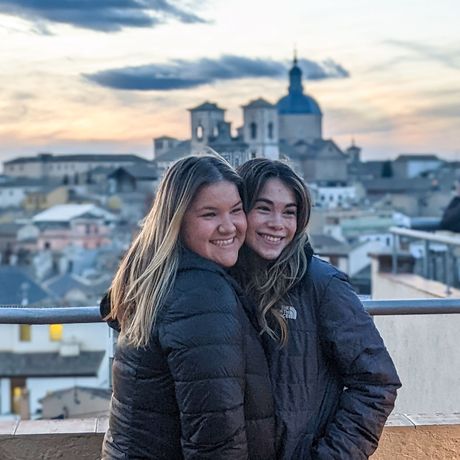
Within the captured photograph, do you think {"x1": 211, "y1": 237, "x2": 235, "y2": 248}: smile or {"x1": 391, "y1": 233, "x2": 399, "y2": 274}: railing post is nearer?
{"x1": 211, "y1": 237, "x2": 235, "y2": 248}: smile

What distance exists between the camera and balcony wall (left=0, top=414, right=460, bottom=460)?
3.31 meters

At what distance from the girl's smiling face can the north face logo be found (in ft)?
0.49

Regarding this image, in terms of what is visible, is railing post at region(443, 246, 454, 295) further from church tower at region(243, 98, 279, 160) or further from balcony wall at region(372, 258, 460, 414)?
church tower at region(243, 98, 279, 160)

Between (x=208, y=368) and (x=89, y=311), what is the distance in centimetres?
105

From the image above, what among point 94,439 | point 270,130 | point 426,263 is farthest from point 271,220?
point 270,130

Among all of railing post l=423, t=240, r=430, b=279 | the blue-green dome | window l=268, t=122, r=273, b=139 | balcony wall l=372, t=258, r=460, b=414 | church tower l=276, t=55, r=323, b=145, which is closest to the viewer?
balcony wall l=372, t=258, r=460, b=414

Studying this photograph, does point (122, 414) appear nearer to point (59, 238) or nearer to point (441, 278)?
point (441, 278)

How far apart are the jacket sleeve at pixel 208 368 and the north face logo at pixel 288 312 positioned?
200 millimetres

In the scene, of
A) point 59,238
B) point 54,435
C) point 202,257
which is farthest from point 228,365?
point 59,238

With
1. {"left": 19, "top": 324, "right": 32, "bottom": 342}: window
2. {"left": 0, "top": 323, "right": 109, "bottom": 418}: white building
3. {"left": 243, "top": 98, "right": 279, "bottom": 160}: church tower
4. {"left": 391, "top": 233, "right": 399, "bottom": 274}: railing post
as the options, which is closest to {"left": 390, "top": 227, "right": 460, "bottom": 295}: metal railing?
{"left": 391, "top": 233, "right": 399, "bottom": 274}: railing post

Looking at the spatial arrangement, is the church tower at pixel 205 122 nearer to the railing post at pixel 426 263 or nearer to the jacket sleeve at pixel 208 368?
the railing post at pixel 426 263

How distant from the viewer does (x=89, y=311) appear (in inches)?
125

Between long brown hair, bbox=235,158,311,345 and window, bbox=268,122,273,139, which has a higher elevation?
window, bbox=268,122,273,139

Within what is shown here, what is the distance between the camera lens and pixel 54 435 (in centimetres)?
331
